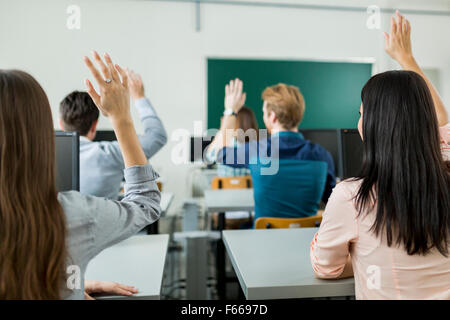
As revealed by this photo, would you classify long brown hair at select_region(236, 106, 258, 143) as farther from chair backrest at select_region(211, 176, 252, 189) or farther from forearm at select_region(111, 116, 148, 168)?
forearm at select_region(111, 116, 148, 168)

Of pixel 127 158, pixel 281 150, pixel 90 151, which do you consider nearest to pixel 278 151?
pixel 281 150

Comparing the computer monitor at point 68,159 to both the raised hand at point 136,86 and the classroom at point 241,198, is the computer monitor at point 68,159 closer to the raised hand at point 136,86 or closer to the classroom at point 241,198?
the classroom at point 241,198

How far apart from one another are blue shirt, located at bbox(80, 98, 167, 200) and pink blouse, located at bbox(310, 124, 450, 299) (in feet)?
2.63

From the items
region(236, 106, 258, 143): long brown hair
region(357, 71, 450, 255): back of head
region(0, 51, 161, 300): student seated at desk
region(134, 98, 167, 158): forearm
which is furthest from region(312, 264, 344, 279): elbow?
region(236, 106, 258, 143): long brown hair

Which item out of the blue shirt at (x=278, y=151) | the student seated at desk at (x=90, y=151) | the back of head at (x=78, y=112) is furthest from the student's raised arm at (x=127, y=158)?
the blue shirt at (x=278, y=151)

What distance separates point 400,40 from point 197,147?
3.27m

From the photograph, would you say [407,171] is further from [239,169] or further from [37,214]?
[239,169]

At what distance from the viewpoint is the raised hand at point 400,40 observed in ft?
4.24

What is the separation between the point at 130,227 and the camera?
724mm

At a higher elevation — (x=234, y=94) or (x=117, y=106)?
(x=234, y=94)

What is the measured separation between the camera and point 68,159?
4.09ft

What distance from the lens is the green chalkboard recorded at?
4.84 metres

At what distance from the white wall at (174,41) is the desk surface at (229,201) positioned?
2347 mm

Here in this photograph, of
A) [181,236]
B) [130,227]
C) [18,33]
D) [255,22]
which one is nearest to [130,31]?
[18,33]
